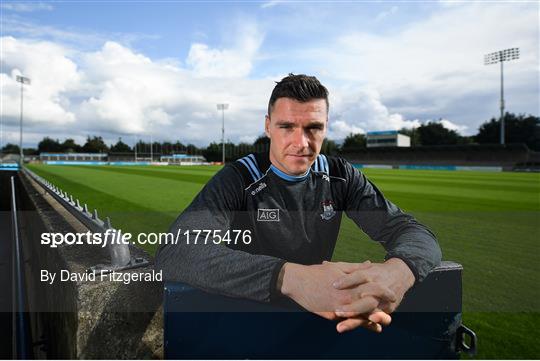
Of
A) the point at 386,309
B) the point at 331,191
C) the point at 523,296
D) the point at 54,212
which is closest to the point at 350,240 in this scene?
the point at 523,296

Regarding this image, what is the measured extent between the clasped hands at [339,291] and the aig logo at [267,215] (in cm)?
38

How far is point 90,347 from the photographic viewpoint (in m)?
1.34

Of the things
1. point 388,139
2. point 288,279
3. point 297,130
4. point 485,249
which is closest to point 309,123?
point 297,130

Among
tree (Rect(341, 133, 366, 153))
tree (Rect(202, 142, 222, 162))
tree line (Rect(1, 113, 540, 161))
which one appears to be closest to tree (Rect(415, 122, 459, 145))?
tree line (Rect(1, 113, 540, 161))

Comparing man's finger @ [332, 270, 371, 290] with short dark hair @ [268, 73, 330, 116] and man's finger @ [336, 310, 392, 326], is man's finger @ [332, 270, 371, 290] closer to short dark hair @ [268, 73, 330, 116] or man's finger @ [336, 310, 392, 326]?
man's finger @ [336, 310, 392, 326]

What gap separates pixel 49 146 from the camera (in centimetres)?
10338

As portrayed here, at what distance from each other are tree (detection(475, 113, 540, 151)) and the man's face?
6930 cm

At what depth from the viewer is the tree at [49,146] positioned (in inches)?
4053

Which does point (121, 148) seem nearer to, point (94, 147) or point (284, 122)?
point (94, 147)

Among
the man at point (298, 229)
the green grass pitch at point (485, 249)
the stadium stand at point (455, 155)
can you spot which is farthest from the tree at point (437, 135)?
the man at point (298, 229)

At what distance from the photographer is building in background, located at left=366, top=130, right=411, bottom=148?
78.0m

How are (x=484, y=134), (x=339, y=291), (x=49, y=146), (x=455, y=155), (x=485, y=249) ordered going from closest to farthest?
(x=339, y=291)
(x=485, y=249)
(x=455, y=155)
(x=484, y=134)
(x=49, y=146)

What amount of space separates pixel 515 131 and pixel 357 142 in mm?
28366

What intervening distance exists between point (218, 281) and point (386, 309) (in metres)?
0.51
